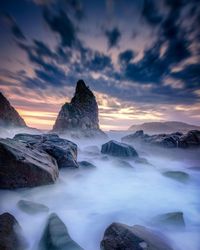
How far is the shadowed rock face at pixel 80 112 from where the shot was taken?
4012 cm

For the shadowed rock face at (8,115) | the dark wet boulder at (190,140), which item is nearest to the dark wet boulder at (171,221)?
the dark wet boulder at (190,140)

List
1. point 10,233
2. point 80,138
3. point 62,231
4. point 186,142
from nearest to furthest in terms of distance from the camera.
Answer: point 10,233, point 62,231, point 186,142, point 80,138

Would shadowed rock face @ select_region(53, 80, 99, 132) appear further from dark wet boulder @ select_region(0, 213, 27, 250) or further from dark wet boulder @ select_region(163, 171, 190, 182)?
dark wet boulder @ select_region(0, 213, 27, 250)

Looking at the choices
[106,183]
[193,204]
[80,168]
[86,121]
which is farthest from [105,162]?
[86,121]

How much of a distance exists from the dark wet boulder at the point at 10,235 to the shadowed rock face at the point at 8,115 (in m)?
51.8

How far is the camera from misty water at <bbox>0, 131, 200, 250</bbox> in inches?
149

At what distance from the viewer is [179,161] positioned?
14.3 metres

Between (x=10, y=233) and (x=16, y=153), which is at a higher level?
(x=16, y=153)

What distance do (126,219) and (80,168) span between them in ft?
14.7

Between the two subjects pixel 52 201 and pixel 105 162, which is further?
pixel 105 162

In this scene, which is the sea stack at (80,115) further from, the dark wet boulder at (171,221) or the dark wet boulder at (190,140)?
the dark wet boulder at (171,221)

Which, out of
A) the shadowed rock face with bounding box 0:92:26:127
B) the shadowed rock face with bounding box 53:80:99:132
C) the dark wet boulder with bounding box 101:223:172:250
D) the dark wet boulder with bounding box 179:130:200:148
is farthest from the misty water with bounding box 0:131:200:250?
the shadowed rock face with bounding box 0:92:26:127

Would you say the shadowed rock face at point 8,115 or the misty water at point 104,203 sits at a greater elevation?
the shadowed rock face at point 8,115

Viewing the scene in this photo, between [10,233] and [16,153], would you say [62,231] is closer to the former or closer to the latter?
[10,233]
